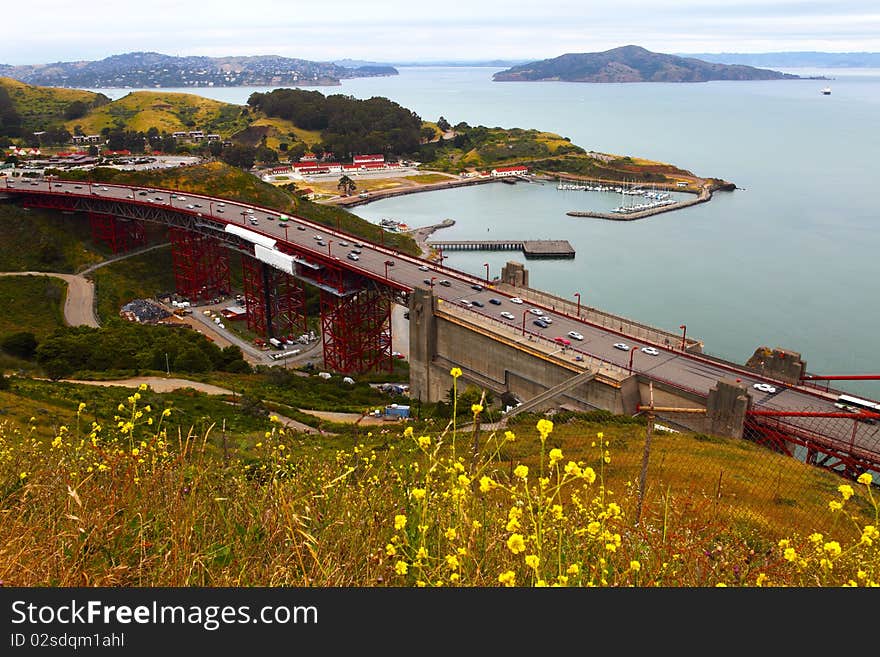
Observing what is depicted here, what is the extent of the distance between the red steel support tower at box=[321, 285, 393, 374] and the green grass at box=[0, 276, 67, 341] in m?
14.0

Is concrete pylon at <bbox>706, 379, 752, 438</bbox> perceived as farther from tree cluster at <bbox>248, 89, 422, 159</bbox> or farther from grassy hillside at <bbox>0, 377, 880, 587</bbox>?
tree cluster at <bbox>248, 89, 422, 159</bbox>

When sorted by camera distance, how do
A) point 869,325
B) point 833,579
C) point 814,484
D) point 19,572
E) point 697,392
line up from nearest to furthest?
point 19,572 → point 833,579 → point 814,484 → point 697,392 → point 869,325

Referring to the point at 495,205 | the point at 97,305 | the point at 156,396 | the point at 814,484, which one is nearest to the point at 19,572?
the point at 814,484

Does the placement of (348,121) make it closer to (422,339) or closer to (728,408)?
(422,339)

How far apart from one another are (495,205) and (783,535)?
72.0 meters

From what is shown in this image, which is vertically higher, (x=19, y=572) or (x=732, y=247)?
(x=19, y=572)

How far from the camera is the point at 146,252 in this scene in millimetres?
42531

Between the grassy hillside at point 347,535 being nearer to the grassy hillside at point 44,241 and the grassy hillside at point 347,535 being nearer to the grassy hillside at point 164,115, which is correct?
the grassy hillside at point 44,241

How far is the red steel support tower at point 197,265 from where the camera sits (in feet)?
129

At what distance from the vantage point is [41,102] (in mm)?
100562

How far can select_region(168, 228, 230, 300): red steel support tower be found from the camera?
39.3 metres

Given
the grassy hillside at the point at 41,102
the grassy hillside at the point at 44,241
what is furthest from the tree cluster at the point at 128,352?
the grassy hillside at the point at 41,102

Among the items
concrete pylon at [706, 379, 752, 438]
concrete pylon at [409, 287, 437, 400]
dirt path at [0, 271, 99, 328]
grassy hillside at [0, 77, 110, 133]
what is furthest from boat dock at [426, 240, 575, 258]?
grassy hillside at [0, 77, 110, 133]

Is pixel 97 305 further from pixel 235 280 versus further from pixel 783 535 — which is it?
pixel 783 535
